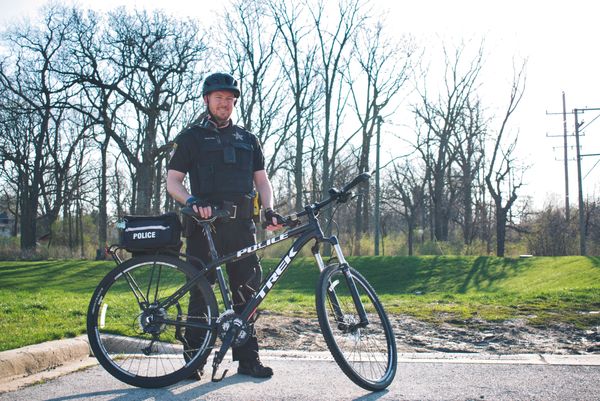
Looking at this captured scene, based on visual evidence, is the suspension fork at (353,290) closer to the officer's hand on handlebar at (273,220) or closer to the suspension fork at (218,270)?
the officer's hand on handlebar at (273,220)

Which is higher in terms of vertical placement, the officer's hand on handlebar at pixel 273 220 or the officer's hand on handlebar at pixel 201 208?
the officer's hand on handlebar at pixel 201 208

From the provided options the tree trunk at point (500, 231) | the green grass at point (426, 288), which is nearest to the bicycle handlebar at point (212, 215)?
the green grass at point (426, 288)

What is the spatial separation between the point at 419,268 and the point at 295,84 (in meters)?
16.6

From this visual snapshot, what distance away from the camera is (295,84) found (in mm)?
35062

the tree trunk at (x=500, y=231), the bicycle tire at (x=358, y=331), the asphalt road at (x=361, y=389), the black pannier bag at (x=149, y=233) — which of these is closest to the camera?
the asphalt road at (x=361, y=389)

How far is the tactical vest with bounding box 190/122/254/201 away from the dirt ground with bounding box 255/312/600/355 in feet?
6.07

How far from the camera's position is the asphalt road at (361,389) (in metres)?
3.76

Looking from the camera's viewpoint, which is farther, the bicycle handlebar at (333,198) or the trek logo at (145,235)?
the bicycle handlebar at (333,198)

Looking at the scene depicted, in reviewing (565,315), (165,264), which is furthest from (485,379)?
→ (565,315)

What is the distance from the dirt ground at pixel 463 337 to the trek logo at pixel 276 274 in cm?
155

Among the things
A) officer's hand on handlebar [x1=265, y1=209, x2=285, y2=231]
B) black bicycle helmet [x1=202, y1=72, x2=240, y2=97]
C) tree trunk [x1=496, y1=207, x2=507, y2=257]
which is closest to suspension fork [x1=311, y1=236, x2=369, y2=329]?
officer's hand on handlebar [x1=265, y1=209, x2=285, y2=231]

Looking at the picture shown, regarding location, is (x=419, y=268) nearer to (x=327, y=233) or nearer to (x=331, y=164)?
(x=331, y=164)

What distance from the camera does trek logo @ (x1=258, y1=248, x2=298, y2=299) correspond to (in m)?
4.21

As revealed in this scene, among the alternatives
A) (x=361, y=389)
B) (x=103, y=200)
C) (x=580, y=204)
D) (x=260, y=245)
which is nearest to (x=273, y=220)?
(x=260, y=245)
